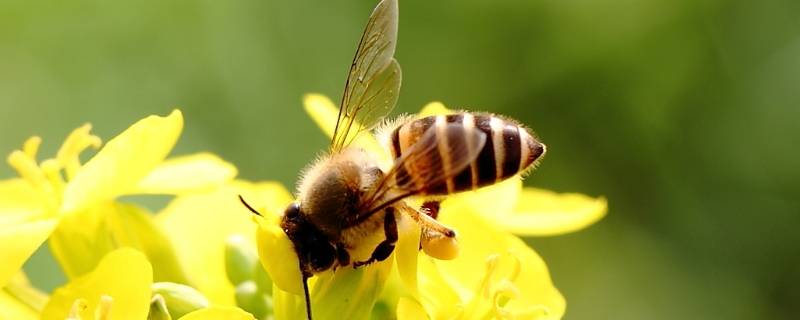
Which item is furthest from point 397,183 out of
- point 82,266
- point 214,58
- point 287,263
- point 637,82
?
point 637,82

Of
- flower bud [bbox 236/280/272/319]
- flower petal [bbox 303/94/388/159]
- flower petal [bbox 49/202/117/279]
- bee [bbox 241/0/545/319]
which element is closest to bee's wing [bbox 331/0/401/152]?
flower petal [bbox 303/94/388/159]

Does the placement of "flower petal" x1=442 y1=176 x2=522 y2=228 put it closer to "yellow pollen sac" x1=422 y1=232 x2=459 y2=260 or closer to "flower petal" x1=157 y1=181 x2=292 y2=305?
"yellow pollen sac" x1=422 y1=232 x2=459 y2=260

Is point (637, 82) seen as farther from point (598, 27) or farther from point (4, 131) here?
point (4, 131)

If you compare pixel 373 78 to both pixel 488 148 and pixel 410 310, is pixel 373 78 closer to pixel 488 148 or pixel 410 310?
pixel 488 148

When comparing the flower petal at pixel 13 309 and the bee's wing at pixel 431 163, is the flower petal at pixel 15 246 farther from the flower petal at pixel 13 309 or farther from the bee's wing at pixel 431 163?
the bee's wing at pixel 431 163

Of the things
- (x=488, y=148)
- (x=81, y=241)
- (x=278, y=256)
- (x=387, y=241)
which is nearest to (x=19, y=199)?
(x=81, y=241)

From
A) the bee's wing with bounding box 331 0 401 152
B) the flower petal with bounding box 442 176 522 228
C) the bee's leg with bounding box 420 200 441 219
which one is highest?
the bee's wing with bounding box 331 0 401 152
